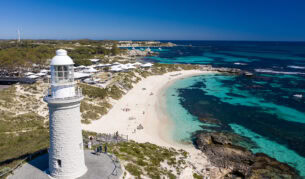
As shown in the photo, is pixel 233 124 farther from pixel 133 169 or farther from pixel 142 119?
pixel 133 169

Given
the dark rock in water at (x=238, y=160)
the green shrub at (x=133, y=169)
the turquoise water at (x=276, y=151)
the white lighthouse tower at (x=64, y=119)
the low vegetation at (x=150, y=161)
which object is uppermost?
the white lighthouse tower at (x=64, y=119)

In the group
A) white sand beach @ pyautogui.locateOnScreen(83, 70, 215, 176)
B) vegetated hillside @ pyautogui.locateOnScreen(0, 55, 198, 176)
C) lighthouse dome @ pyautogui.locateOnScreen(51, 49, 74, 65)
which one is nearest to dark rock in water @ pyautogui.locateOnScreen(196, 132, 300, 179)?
white sand beach @ pyautogui.locateOnScreen(83, 70, 215, 176)

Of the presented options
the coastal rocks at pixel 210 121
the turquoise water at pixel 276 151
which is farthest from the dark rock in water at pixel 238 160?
the coastal rocks at pixel 210 121

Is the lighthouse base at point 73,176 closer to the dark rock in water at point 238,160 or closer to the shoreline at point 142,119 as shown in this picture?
the shoreline at point 142,119

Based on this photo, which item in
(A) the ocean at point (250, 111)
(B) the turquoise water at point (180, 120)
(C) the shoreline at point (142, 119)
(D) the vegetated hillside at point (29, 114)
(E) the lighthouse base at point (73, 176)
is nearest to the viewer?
(E) the lighthouse base at point (73, 176)

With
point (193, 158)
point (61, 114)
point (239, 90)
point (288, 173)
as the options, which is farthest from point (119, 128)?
point (239, 90)

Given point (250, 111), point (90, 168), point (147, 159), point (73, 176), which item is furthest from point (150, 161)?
point (250, 111)
